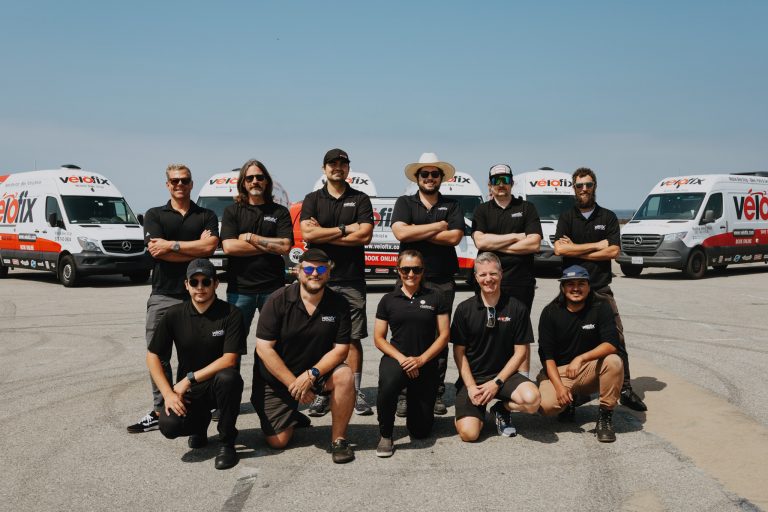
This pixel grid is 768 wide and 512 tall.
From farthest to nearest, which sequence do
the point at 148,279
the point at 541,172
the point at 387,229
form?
the point at 541,172
the point at 148,279
the point at 387,229

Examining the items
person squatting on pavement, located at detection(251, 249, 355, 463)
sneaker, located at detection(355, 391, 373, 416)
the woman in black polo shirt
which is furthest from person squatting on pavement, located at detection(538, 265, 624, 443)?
person squatting on pavement, located at detection(251, 249, 355, 463)

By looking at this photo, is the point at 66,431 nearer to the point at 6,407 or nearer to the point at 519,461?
the point at 6,407

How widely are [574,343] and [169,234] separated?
3.33 metres

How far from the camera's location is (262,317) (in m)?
4.75

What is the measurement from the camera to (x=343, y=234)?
18.4 feet

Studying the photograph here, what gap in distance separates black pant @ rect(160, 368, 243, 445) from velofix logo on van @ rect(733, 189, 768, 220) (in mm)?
17678

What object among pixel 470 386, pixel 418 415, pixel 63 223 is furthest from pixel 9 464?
pixel 63 223

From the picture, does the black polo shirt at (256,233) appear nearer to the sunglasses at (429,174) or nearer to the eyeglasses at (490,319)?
the sunglasses at (429,174)

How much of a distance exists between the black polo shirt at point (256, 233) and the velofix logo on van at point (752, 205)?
54.7ft

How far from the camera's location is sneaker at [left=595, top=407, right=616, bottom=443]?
193 inches

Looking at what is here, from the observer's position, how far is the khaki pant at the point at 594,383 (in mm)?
5020

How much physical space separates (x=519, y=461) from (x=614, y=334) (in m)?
1.35

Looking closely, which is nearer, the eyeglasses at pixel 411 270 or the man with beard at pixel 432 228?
the eyeglasses at pixel 411 270

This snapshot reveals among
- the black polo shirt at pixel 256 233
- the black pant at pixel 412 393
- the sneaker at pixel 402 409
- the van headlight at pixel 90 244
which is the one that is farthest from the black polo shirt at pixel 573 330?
the van headlight at pixel 90 244
